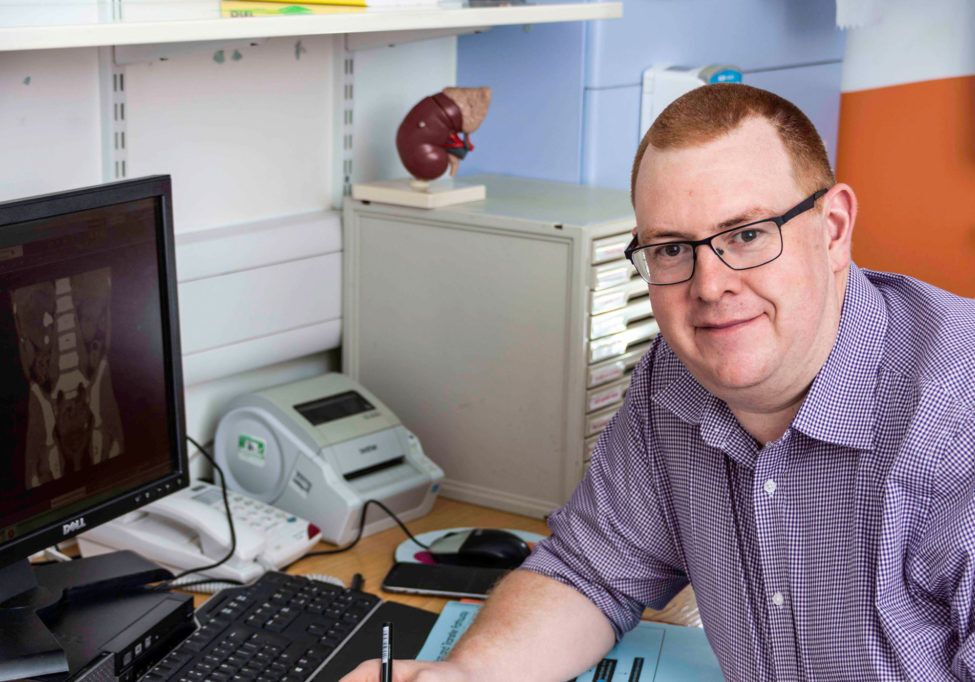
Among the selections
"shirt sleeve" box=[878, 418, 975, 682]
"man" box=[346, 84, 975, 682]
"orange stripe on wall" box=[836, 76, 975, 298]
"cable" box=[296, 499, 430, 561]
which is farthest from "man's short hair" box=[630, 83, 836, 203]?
"orange stripe on wall" box=[836, 76, 975, 298]

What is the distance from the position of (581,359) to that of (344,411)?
0.33 meters

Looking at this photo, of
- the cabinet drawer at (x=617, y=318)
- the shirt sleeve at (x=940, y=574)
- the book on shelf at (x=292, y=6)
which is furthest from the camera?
the cabinet drawer at (x=617, y=318)

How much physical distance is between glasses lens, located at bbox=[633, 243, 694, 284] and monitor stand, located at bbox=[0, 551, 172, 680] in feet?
1.97

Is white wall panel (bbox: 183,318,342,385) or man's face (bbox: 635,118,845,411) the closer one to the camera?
man's face (bbox: 635,118,845,411)

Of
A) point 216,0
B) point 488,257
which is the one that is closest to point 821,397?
point 488,257

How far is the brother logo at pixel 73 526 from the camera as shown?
1.06m

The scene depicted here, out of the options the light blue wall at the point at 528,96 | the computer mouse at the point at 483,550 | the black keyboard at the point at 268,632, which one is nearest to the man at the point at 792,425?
the black keyboard at the point at 268,632

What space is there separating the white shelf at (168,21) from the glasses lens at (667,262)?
477 mm

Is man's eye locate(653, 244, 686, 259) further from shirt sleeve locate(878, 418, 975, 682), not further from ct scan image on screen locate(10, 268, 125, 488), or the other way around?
ct scan image on screen locate(10, 268, 125, 488)

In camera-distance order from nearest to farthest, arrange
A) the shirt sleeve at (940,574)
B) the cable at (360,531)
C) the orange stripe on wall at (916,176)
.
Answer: the shirt sleeve at (940,574) → the cable at (360,531) → the orange stripe on wall at (916,176)

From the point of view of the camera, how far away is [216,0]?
133 cm

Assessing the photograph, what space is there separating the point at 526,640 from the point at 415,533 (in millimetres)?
449

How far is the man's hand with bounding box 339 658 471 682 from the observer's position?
3.15 ft

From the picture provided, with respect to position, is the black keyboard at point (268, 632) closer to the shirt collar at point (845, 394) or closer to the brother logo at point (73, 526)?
the brother logo at point (73, 526)
